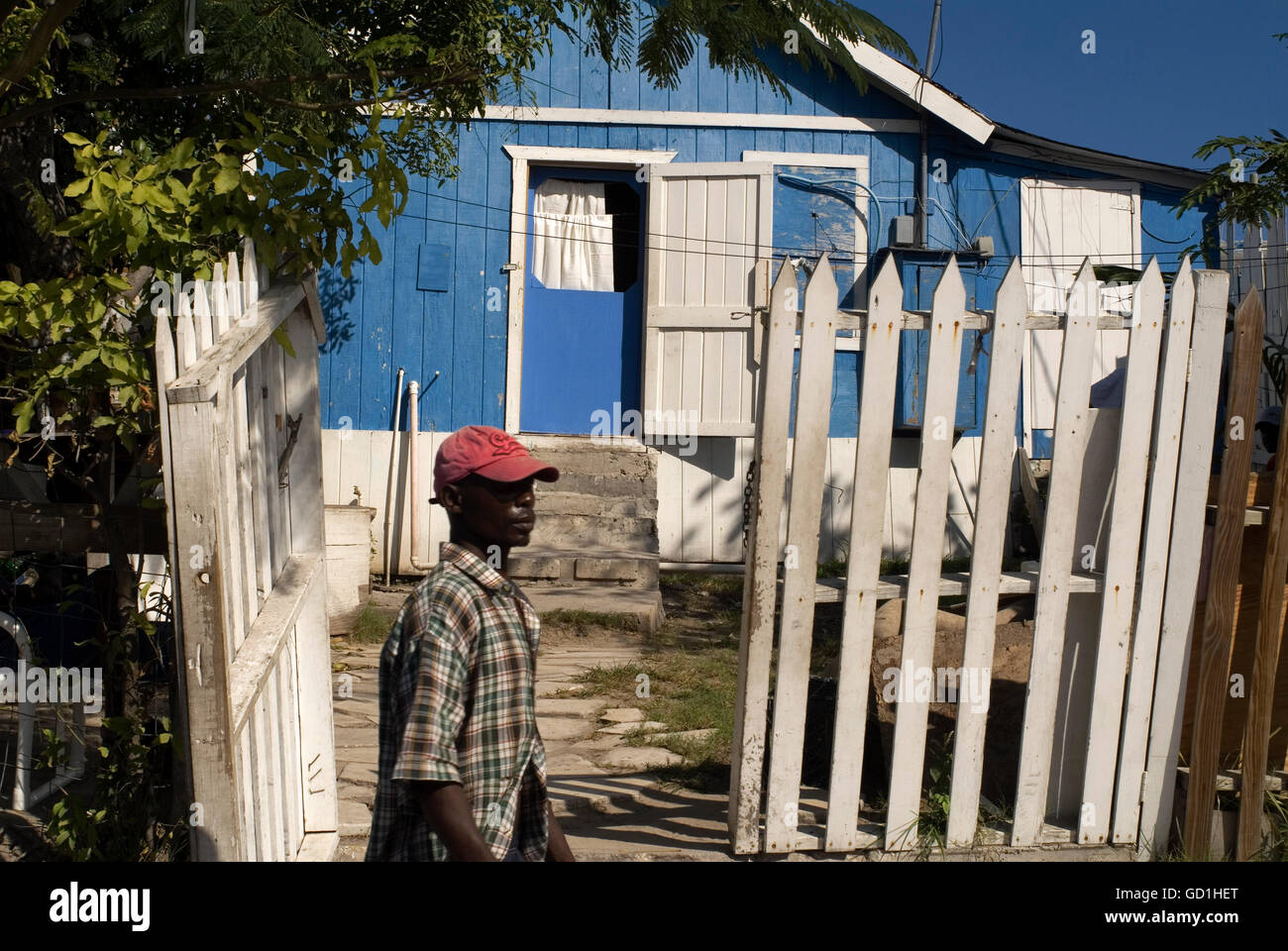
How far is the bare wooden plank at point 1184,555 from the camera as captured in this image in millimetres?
3461

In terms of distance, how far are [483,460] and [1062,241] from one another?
27.4 feet

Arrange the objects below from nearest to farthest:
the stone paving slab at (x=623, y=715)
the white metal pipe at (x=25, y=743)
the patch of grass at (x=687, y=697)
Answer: the white metal pipe at (x=25, y=743), the patch of grass at (x=687, y=697), the stone paving slab at (x=623, y=715)

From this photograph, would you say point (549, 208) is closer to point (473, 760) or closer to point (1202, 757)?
point (1202, 757)

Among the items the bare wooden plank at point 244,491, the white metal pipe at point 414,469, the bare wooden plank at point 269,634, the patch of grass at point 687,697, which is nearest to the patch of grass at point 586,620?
the patch of grass at point 687,697

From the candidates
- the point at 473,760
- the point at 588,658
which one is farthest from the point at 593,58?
the point at 473,760

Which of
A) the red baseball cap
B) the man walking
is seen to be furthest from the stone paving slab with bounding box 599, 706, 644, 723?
the red baseball cap

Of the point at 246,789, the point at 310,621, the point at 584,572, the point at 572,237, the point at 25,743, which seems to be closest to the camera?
the point at 246,789

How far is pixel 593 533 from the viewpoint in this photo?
28.4 feet

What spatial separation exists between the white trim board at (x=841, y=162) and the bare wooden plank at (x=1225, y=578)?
5.75m

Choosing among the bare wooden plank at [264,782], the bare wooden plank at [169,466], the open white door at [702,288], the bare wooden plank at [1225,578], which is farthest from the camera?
the open white door at [702,288]

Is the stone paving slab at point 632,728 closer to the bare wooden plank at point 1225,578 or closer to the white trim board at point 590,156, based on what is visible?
the bare wooden plank at point 1225,578

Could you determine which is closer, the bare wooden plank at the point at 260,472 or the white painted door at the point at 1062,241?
the bare wooden plank at the point at 260,472

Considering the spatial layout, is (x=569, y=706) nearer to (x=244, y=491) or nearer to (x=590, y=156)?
(x=244, y=491)

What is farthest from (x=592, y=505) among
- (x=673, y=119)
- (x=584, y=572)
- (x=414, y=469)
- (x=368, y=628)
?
(x=673, y=119)
